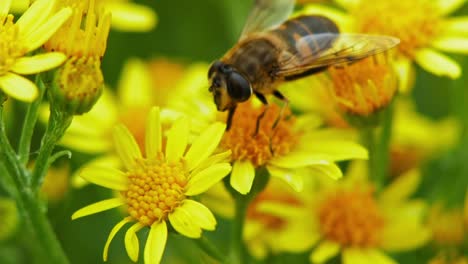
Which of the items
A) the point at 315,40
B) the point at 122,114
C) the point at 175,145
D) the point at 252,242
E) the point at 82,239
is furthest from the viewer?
the point at 122,114

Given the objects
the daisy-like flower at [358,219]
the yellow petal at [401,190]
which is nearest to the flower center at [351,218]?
the daisy-like flower at [358,219]

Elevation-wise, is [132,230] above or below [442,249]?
above

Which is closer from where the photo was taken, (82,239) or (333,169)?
(333,169)

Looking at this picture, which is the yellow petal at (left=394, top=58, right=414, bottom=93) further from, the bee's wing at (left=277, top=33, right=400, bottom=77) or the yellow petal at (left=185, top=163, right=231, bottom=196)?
the yellow petal at (left=185, top=163, right=231, bottom=196)

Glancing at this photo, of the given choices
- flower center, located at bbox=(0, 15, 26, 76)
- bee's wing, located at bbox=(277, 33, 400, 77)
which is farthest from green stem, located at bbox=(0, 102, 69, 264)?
bee's wing, located at bbox=(277, 33, 400, 77)

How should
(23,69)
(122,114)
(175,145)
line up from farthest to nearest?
(122,114) < (175,145) < (23,69)

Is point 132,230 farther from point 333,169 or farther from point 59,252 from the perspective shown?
point 333,169

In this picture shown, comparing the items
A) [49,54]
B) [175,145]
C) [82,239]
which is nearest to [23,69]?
[49,54]
